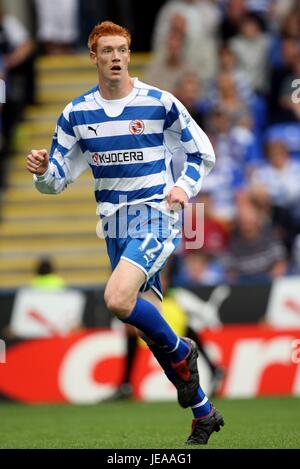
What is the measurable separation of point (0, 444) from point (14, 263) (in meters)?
8.57

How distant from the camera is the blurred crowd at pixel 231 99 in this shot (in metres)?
14.9

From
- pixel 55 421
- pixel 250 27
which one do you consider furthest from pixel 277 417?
pixel 250 27

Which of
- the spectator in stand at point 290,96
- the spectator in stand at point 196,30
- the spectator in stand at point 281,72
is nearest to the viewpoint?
the spectator in stand at point 290,96

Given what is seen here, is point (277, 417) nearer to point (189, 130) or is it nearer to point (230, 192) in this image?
→ point (189, 130)

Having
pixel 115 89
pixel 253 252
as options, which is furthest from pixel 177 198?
pixel 253 252

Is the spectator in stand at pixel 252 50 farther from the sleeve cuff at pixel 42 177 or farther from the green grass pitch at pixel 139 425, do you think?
the sleeve cuff at pixel 42 177

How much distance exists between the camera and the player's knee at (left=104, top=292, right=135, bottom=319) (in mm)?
7742

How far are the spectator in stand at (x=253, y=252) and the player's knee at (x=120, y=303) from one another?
7.02m

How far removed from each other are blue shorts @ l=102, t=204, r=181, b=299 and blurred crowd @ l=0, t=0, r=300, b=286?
20.0ft

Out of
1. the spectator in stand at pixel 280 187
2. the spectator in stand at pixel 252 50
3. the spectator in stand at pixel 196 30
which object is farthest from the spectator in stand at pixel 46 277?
the spectator in stand at pixel 252 50

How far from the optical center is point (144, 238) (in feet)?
26.5

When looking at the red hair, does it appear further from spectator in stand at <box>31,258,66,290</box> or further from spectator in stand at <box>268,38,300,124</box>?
spectator in stand at <box>268,38,300,124</box>

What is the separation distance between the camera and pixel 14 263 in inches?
663

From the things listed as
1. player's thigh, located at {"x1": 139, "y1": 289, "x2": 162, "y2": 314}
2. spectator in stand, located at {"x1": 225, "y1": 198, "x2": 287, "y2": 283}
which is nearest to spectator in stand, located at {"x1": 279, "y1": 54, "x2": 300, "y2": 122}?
spectator in stand, located at {"x1": 225, "y1": 198, "x2": 287, "y2": 283}
